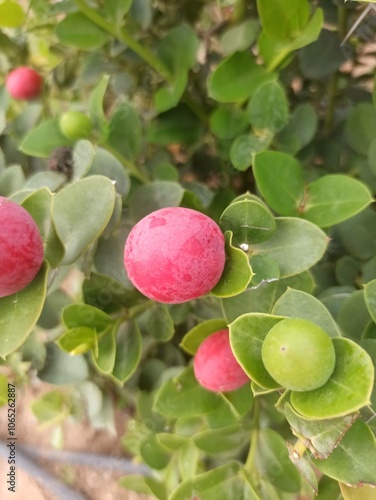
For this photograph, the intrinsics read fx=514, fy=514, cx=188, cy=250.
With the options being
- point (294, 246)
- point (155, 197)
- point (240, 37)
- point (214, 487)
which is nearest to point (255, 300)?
point (294, 246)

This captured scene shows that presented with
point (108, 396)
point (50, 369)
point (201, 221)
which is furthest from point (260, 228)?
point (108, 396)

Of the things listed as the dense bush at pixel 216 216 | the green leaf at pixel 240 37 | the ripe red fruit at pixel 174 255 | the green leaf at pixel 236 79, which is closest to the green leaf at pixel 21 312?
the dense bush at pixel 216 216

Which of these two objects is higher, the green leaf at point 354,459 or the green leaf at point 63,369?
the green leaf at point 354,459

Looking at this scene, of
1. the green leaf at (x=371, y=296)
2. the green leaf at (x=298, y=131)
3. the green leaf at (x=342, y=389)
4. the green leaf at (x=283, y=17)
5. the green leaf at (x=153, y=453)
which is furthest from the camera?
the green leaf at (x=153, y=453)

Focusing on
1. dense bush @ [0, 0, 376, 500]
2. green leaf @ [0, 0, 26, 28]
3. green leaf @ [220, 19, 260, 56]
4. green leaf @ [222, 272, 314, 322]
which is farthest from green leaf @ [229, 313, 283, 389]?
green leaf @ [0, 0, 26, 28]

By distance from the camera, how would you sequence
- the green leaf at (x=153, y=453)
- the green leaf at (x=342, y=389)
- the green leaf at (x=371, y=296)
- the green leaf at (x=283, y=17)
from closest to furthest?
the green leaf at (x=342, y=389) < the green leaf at (x=371, y=296) < the green leaf at (x=283, y=17) < the green leaf at (x=153, y=453)

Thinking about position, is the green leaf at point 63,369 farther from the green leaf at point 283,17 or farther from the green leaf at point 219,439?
the green leaf at point 283,17

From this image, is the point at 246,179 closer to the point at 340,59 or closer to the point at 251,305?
the point at 340,59

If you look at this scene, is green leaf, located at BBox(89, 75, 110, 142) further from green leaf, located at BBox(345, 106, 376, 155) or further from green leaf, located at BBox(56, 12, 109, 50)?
green leaf, located at BBox(345, 106, 376, 155)
